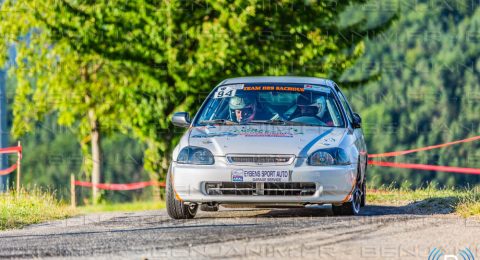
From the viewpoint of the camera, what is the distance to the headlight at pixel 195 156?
11.8 meters

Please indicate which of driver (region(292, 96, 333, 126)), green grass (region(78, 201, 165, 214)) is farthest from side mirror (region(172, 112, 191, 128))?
green grass (region(78, 201, 165, 214))

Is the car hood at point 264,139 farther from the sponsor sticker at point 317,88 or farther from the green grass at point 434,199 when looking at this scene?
the green grass at point 434,199

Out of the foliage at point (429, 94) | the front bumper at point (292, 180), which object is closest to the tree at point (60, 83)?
the front bumper at point (292, 180)

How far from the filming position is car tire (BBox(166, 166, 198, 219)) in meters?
12.1

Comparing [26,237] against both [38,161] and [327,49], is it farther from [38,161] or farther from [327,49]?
[38,161]

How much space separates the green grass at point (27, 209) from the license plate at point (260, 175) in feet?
10.0

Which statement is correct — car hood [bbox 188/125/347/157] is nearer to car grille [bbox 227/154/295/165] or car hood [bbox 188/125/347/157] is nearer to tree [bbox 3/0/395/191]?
car grille [bbox 227/154/295/165]

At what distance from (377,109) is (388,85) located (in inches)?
551

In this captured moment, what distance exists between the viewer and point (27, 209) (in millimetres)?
15523

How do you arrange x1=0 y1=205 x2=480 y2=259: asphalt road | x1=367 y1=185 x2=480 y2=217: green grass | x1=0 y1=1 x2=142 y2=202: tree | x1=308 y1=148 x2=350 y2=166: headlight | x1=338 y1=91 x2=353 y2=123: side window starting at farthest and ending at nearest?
x1=0 y1=1 x2=142 y2=202: tree
x1=338 y1=91 x2=353 y2=123: side window
x1=367 y1=185 x2=480 y2=217: green grass
x1=308 y1=148 x2=350 y2=166: headlight
x1=0 y1=205 x2=480 y2=259: asphalt road

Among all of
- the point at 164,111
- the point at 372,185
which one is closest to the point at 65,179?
the point at 164,111

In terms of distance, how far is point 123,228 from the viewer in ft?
38.0

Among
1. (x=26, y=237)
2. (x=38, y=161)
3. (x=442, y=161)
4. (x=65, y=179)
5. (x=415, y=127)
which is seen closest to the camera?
(x=26, y=237)

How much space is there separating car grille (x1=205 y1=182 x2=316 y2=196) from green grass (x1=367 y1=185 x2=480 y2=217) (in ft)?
6.34
